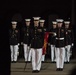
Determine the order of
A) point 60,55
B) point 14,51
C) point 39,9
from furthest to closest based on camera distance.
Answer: point 39,9, point 14,51, point 60,55

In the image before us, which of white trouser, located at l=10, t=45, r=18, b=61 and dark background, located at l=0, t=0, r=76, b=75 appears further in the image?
dark background, located at l=0, t=0, r=76, b=75

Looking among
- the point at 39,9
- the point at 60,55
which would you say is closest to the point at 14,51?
the point at 60,55

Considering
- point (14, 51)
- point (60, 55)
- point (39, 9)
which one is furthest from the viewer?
point (39, 9)

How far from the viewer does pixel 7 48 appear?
64.8 inches

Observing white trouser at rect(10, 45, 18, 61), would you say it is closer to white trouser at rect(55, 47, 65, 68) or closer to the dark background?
white trouser at rect(55, 47, 65, 68)

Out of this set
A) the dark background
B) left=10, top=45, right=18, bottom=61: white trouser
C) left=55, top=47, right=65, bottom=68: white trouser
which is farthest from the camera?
the dark background

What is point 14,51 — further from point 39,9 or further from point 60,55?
point 39,9

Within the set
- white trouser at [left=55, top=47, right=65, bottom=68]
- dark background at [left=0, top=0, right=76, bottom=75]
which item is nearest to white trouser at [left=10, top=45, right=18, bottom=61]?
white trouser at [left=55, top=47, right=65, bottom=68]

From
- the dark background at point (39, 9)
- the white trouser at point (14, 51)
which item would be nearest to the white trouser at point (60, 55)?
the white trouser at point (14, 51)

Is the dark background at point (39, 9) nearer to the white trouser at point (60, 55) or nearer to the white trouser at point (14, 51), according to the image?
the white trouser at point (14, 51)

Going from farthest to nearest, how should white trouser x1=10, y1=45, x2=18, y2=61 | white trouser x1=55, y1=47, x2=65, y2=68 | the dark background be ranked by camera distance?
the dark background → white trouser x1=10, y1=45, x2=18, y2=61 → white trouser x1=55, y1=47, x2=65, y2=68

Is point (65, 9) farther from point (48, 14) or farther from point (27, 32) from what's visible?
point (27, 32)

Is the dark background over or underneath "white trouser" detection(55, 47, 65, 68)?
over

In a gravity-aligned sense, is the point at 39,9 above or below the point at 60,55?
above
